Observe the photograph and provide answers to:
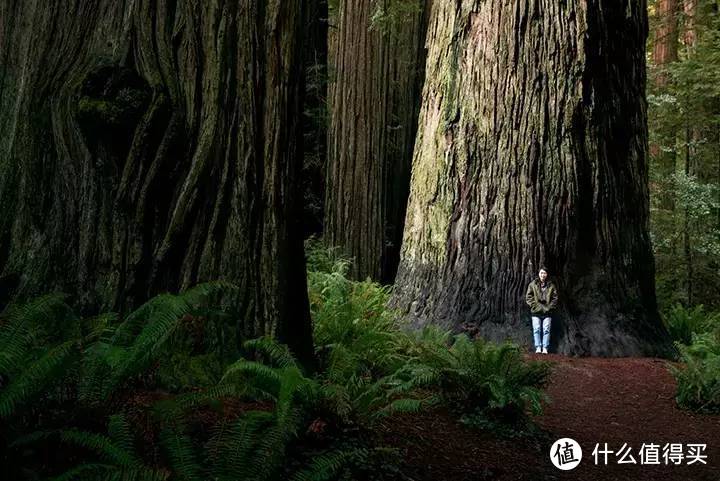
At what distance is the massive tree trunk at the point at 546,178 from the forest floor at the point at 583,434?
92 centimetres

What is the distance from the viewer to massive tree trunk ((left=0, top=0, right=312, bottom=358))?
13.0 feet

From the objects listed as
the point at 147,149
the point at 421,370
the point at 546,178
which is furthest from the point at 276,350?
the point at 546,178

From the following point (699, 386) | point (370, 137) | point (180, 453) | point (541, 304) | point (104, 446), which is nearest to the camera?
point (104, 446)

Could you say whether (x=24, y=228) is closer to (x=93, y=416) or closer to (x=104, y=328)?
(x=104, y=328)

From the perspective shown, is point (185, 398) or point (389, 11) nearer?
point (185, 398)

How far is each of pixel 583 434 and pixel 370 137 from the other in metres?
7.02

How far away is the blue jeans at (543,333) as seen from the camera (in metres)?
7.98

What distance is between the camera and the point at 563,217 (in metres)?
8.19

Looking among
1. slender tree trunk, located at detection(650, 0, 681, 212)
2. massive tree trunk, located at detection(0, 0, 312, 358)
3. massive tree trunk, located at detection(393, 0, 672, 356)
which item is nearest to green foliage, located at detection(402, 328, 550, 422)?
massive tree trunk, located at detection(0, 0, 312, 358)

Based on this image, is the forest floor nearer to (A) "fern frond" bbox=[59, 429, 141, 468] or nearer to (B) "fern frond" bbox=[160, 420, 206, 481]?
(B) "fern frond" bbox=[160, 420, 206, 481]

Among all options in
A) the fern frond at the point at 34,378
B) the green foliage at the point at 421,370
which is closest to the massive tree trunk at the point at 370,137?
the green foliage at the point at 421,370

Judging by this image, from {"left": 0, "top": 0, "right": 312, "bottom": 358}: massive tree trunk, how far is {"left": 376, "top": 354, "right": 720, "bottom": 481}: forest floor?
1.19m

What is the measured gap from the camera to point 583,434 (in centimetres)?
520

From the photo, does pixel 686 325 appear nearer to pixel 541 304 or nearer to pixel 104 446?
pixel 541 304
